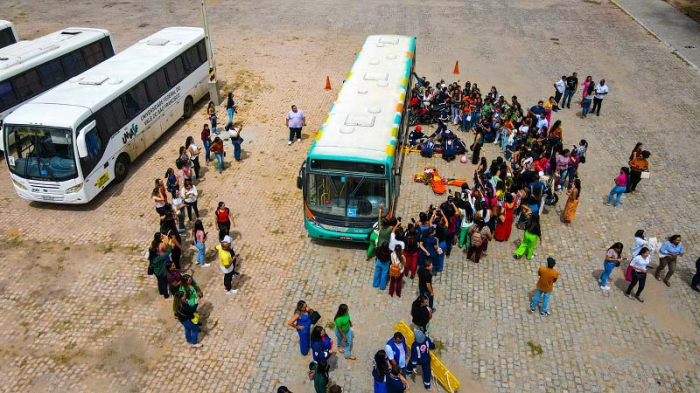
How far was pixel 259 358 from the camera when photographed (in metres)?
10.8

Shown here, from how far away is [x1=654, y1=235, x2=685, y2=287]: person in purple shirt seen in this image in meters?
12.0

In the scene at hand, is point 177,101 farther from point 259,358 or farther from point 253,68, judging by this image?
point 259,358

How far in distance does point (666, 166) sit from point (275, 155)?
13.8 m

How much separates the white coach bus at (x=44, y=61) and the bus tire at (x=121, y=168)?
4991 millimetres

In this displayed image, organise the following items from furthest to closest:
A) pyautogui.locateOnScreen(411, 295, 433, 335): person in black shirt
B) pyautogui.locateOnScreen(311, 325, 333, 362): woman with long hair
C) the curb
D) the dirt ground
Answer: the dirt ground < the curb < pyautogui.locateOnScreen(411, 295, 433, 335): person in black shirt < pyautogui.locateOnScreen(311, 325, 333, 362): woman with long hair

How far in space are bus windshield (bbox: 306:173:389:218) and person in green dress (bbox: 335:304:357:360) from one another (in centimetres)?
331

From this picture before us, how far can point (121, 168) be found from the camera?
672 inches

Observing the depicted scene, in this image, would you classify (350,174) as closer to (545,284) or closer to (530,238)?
(530,238)

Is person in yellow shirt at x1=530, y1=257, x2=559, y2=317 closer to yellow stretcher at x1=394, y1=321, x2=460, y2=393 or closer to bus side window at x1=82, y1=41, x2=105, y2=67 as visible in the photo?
yellow stretcher at x1=394, y1=321, x2=460, y2=393

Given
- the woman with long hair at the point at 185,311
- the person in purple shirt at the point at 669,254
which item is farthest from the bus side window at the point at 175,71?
the person in purple shirt at the point at 669,254

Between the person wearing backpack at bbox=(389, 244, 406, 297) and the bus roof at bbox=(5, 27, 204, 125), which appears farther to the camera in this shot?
the bus roof at bbox=(5, 27, 204, 125)

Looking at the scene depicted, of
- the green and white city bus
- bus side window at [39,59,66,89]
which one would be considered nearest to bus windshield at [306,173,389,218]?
the green and white city bus

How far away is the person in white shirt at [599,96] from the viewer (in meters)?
20.8

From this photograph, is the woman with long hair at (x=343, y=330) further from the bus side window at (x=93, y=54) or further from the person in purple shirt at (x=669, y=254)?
the bus side window at (x=93, y=54)
